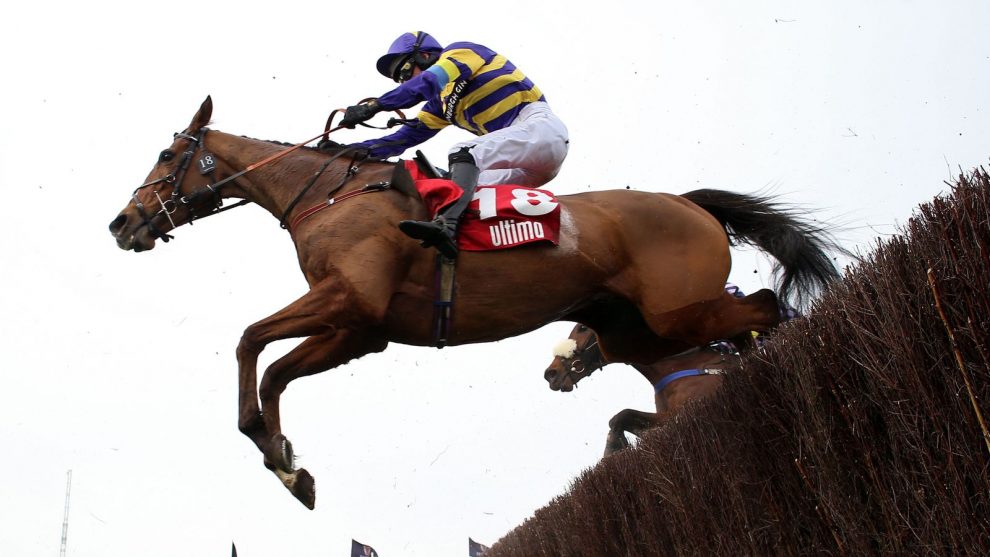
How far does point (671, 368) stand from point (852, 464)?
480 cm

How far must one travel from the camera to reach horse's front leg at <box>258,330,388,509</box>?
5098mm

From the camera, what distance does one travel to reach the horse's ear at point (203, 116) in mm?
6152

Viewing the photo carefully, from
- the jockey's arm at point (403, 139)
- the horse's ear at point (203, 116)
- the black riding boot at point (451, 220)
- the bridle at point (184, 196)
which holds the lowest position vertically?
the black riding boot at point (451, 220)

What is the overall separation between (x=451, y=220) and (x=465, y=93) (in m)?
1.04

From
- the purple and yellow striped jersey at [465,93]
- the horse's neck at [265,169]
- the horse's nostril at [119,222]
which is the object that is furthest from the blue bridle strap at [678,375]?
the horse's nostril at [119,222]

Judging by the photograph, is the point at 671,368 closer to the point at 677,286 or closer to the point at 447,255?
the point at 677,286

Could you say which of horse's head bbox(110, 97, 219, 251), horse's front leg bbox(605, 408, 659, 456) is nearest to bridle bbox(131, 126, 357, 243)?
horse's head bbox(110, 97, 219, 251)

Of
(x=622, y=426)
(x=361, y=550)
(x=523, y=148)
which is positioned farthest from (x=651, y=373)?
(x=361, y=550)

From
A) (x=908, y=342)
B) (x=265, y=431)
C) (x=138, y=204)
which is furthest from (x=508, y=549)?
(x=908, y=342)

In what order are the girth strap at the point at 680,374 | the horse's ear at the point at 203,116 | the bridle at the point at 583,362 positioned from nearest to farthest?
the horse's ear at the point at 203,116 < the girth strap at the point at 680,374 < the bridle at the point at 583,362

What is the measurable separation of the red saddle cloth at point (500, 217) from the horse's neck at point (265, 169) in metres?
0.75

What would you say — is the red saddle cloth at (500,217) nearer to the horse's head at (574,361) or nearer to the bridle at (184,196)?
the bridle at (184,196)

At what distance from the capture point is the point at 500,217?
17.5ft

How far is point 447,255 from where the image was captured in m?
5.17
